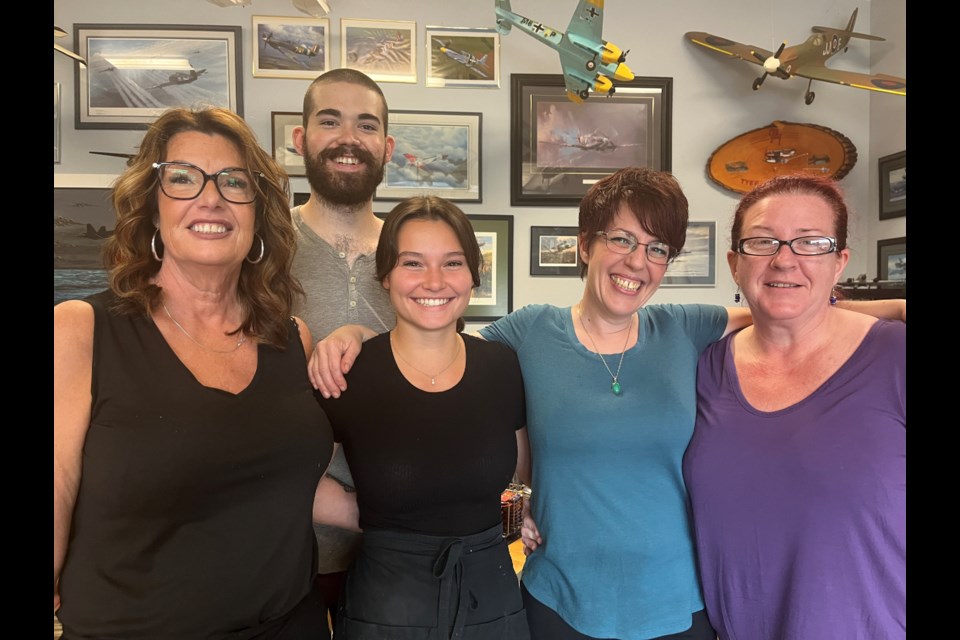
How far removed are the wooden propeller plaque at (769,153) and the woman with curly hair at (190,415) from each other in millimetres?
3029

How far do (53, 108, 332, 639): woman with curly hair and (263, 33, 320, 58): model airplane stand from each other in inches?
96.5

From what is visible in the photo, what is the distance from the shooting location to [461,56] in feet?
11.4

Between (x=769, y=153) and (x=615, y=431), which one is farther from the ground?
(x=769, y=153)

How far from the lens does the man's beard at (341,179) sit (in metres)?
1.78

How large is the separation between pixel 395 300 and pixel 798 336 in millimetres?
942

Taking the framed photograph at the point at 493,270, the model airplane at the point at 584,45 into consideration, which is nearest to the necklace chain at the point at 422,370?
the framed photograph at the point at 493,270

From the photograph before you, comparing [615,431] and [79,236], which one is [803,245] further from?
[79,236]

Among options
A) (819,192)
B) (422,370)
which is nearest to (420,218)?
(422,370)

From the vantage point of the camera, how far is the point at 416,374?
1411 mm

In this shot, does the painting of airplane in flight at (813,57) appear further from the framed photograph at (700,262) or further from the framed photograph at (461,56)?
the framed photograph at (461,56)

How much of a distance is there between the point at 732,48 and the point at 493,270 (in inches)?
72.4

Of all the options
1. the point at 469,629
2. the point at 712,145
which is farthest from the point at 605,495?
the point at 712,145

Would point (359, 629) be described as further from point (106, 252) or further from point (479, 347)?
point (106, 252)
